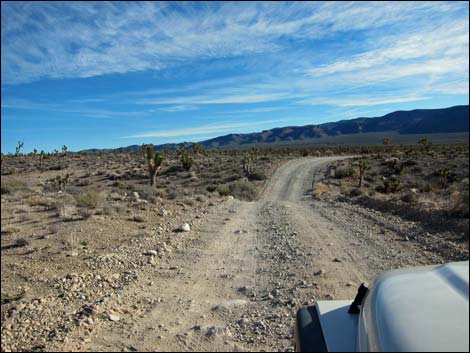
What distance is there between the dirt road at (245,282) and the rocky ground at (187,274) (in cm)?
2

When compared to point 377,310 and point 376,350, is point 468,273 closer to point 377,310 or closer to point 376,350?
point 377,310

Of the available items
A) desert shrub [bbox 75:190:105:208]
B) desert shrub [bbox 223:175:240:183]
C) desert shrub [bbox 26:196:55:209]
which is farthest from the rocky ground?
desert shrub [bbox 223:175:240:183]

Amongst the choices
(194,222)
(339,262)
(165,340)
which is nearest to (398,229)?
(339,262)

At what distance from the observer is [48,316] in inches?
209

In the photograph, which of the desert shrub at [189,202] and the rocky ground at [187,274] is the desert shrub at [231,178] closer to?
the desert shrub at [189,202]

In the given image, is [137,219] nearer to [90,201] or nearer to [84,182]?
[90,201]

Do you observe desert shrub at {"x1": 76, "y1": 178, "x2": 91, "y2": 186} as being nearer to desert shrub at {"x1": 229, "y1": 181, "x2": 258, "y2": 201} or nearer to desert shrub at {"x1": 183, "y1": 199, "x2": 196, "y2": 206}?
desert shrub at {"x1": 229, "y1": 181, "x2": 258, "y2": 201}

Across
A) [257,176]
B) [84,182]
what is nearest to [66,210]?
[84,182]

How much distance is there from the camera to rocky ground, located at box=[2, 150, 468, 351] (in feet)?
15.7

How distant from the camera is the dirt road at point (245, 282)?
4691 mm

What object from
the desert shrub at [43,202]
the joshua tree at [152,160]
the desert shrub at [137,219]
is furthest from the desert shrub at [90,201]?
the joshua tree at [152,160]

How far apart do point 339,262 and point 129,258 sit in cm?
397

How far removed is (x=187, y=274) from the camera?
723 cm

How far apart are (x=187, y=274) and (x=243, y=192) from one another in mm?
17984
